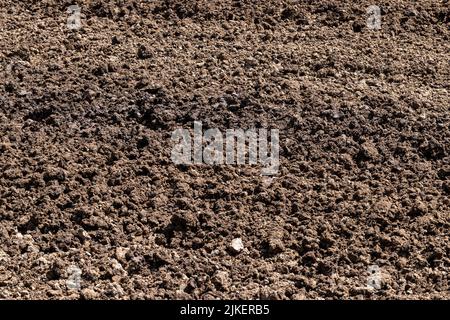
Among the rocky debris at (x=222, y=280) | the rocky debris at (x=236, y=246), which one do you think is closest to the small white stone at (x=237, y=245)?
the rocky debris at (x=236, y=246)

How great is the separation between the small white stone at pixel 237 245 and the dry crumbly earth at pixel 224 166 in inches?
1.2

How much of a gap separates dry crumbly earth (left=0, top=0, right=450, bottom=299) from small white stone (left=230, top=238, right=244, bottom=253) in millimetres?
29

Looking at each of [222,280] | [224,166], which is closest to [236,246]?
[222,280]

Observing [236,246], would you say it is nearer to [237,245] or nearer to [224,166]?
[237,245]

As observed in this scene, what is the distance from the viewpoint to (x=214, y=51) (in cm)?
418

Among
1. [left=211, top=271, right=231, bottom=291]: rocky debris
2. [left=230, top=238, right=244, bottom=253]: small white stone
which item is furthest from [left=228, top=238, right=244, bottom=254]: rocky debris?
[left=211, top=271, right=231, bottom=291]: rocky debris

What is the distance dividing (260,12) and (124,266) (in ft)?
6.14

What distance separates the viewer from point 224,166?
360 cm

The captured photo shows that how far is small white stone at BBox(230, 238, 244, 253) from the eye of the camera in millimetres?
3277

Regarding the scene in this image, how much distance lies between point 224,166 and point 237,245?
45 centimetres

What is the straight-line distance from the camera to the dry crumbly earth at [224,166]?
10.5ft
